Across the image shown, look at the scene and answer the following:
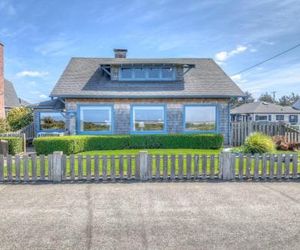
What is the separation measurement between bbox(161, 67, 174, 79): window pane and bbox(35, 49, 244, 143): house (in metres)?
0.43

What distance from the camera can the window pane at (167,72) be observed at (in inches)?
739

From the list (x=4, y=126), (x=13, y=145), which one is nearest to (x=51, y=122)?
(x=4, y=126)

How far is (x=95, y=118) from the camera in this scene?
56.1 feet

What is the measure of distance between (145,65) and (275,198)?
44.7 feet

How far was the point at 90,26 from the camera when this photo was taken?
48.6ft

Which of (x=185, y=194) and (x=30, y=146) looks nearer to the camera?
(x=185, y=194)

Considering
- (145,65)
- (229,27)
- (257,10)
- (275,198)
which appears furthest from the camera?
(145,65)

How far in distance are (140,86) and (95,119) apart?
3.70 metres

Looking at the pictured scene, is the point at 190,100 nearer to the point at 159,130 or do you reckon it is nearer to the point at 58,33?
the point at 159,130

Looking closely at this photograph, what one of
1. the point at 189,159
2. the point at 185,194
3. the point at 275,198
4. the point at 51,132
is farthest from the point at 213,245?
the point at 51,132

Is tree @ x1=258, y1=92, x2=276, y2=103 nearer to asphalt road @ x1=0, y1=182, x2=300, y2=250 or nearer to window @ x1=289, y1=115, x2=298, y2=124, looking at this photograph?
window @ x1=289, y1=115, x2=298, y2=124

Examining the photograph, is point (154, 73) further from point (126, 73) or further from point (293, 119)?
point (293, 119)

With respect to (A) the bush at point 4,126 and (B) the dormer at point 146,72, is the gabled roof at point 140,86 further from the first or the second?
(A) the bush at point 4,126

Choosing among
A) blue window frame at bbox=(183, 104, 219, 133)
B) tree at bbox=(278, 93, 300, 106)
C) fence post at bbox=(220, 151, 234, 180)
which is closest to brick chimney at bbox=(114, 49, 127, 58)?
blue window frame at bbox=(183, 104, 219, 133)
